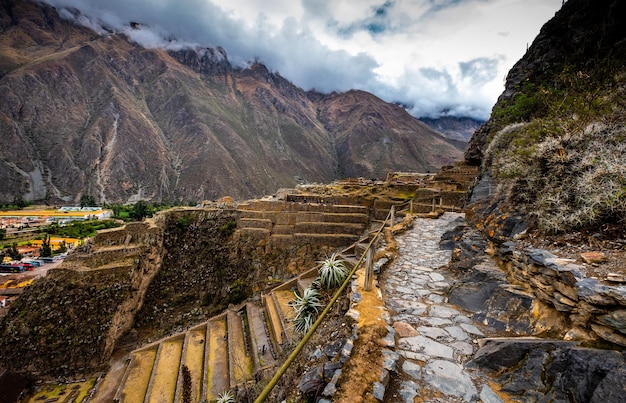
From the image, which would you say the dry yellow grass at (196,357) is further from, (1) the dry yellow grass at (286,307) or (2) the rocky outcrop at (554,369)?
(2) the rocky outcrop at (554,369)

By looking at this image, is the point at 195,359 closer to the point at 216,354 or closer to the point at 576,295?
the point at 216,354

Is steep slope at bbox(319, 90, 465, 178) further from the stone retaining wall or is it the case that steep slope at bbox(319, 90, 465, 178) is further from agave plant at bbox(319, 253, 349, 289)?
the stone retaining wall

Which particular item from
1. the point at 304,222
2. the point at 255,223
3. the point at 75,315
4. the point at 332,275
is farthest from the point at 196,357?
the point at 304,222

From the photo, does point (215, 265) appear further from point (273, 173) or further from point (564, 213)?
point (273, 173)

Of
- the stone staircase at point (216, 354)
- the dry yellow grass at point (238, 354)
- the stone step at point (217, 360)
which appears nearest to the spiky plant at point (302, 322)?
the stone staircase at point (216, 354)

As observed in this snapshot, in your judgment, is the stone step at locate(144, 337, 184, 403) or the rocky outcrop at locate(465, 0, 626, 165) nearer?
the stone step at locate(144, 337, 184, 403)

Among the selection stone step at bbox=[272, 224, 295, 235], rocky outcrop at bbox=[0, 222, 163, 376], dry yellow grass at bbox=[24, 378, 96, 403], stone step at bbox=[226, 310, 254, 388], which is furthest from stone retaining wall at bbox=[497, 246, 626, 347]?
rocky outcrop at bbox=[0, 222, 163, 376]

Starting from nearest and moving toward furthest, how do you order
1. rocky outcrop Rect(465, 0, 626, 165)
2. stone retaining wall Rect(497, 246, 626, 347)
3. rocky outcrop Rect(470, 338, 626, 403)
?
rocky outcrop Rect(470, 338, 626, 403) < stone retaining wall Rect(497, 246, 626, 347) < rocky outcrop Rect(465, 0, 626, 165)

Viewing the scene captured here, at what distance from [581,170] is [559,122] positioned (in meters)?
Answer: 1.52

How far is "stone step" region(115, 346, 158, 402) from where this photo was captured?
436 inches

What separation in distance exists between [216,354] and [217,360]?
0.41 meters

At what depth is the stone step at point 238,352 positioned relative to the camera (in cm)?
1019

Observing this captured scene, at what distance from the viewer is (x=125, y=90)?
365 feet

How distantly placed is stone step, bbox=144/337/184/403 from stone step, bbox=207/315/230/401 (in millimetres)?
1569
